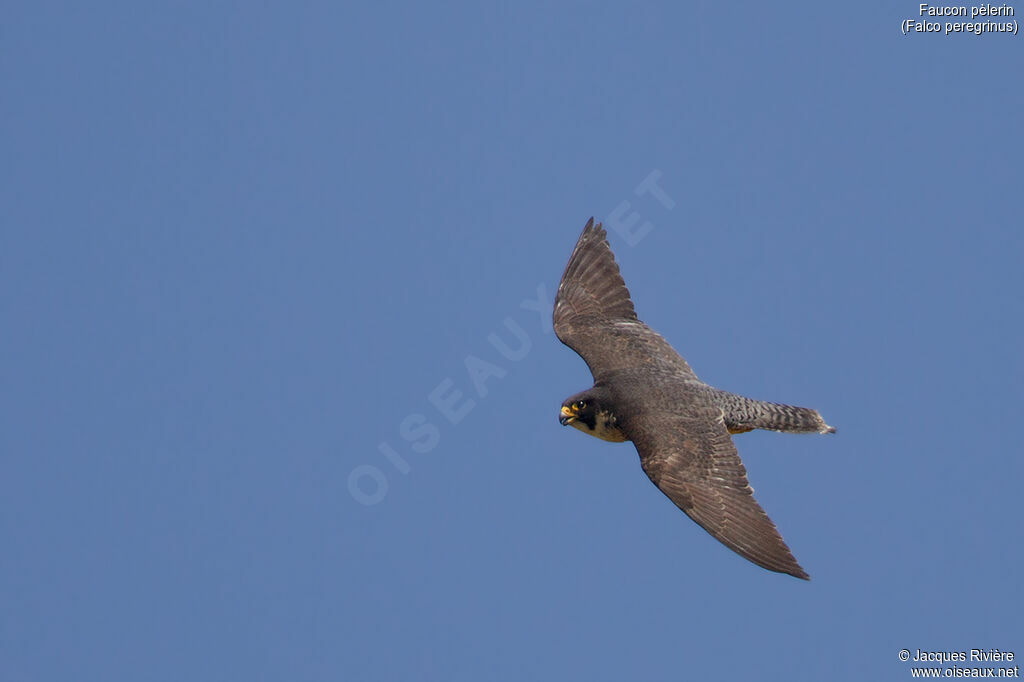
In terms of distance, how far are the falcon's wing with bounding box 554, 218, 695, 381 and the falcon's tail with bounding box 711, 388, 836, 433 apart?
100 centimetres

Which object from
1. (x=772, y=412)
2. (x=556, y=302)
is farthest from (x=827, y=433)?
(x=556, y=302)

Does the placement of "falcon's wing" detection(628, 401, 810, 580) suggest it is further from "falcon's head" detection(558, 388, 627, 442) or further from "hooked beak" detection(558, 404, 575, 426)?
"hooked beak" detection(558, 404, 575, 426)

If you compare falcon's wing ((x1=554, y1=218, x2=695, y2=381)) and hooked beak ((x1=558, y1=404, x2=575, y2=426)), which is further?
falcon's wing ((x1=554, y1=218, x2=695, y2=381))

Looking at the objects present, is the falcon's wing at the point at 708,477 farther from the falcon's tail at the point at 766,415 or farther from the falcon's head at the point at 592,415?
the falcon's head at the point at 592,415

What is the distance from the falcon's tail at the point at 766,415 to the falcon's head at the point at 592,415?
1248mm

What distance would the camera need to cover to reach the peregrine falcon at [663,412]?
14.4m

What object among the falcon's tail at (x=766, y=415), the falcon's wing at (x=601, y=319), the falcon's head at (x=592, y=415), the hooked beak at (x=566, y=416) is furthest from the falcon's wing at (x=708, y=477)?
the falcon's wing at (x=601, y=319)

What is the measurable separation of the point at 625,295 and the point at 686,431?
3.45 metres

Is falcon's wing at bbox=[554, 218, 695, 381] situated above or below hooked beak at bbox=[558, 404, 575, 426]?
above

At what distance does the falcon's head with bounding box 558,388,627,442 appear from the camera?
16.1m

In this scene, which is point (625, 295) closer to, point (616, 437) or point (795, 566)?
point (616, 437)

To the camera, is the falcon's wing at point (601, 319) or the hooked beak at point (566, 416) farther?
the falcon's wing at point (601, 319)

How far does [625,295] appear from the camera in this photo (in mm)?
18406

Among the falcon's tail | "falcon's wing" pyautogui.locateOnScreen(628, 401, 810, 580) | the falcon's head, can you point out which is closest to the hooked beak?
the falcon's head
